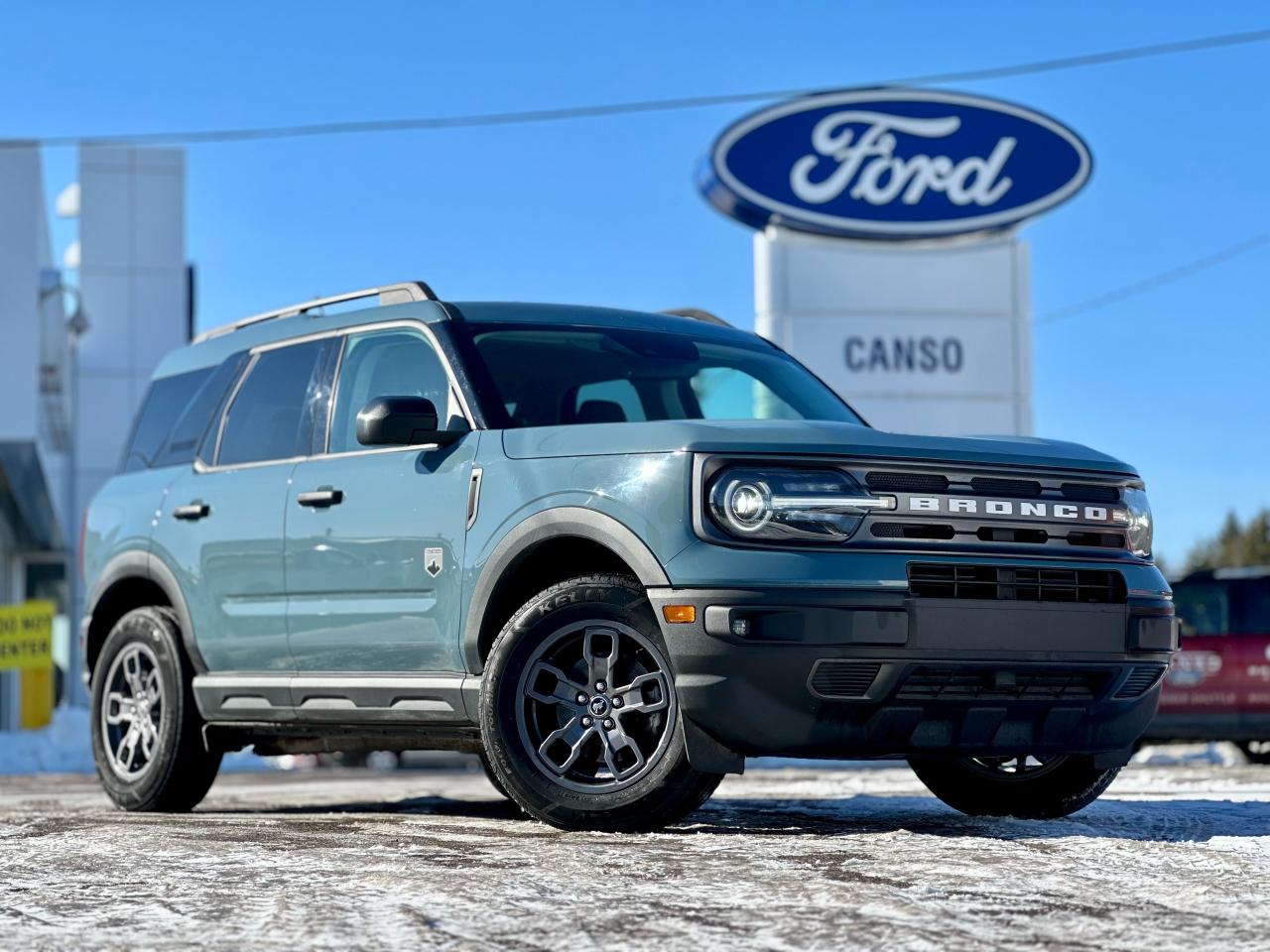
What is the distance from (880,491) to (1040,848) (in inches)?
44.4

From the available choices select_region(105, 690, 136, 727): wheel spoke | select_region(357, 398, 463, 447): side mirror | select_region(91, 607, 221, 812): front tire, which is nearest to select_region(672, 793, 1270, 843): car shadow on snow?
select_region(357, 398, 463, 447): side mirror

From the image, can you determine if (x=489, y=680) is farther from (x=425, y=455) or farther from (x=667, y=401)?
(x=667, y=401)

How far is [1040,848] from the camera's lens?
546 centimetres

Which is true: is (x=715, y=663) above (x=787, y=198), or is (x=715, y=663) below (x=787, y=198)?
below

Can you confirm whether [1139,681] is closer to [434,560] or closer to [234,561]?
[434,560]

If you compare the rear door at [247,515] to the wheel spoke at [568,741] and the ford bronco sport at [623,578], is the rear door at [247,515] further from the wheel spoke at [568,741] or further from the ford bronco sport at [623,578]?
the wheel spoke at [568,741]

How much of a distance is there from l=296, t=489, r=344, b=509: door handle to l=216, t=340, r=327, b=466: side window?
13.7 inches

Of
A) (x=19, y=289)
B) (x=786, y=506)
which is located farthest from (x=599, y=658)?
(x=19, y=289)

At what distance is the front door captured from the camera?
659cm

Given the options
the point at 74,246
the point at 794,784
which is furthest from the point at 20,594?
the point at 794,784

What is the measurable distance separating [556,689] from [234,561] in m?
1.99

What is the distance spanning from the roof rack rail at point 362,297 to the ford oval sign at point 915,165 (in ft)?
56.9

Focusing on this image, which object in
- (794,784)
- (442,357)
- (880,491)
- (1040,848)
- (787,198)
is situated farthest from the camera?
(787,198)

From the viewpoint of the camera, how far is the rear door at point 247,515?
290 inches
